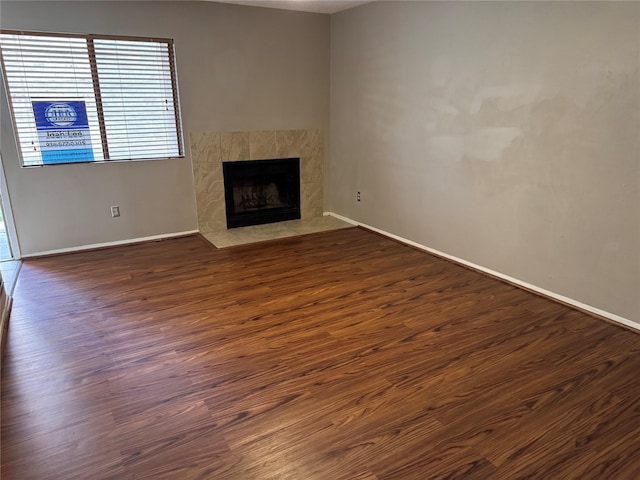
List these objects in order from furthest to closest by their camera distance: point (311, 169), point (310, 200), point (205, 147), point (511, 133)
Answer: point (310, 200), point (311, 169), point (205, 147), point (511, 133)

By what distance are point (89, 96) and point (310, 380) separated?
11.2ft

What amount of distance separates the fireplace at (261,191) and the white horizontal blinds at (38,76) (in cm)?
157

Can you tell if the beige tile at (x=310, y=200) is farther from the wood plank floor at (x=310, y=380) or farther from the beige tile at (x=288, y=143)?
the wood plank floor at (x=310, y=380)

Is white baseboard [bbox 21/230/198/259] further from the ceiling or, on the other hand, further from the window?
the ceiling

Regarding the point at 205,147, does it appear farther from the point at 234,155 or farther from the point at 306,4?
the point at 306,4

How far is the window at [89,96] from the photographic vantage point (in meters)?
3.64

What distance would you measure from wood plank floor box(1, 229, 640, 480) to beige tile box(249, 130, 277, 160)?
6.03 feet

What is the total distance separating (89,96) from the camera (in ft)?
12.8

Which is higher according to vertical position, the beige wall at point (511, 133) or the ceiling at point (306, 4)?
the ceiling at point (306, 4)

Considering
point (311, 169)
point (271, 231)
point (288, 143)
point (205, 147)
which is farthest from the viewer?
point (311, 169)

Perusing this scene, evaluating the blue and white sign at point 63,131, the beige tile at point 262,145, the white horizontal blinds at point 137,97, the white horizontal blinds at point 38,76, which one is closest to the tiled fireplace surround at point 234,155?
the beige tile at point 262,145

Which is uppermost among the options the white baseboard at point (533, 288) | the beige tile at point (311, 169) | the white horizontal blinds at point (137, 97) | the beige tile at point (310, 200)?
the white horizontal blinds at point (137, 97)

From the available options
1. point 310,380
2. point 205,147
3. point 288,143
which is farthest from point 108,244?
point 310,380

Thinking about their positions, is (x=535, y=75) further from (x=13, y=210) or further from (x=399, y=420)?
(x=13, y=210)
